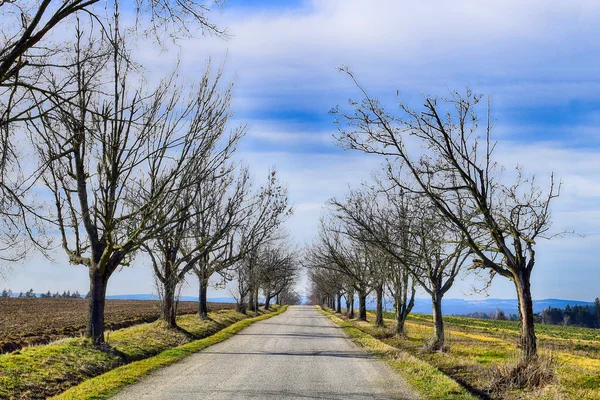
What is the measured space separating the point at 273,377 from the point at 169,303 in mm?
12672

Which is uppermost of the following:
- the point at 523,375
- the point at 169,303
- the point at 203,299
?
the point at 169,303

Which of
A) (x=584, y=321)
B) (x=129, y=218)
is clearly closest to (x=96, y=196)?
(x=129, y=218)

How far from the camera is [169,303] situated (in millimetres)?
23562

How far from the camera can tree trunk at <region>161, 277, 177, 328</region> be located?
23.4 meters

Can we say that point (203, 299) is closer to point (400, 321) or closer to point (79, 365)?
point (400, 321)

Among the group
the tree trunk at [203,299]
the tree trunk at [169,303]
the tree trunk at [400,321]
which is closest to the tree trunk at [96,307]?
the tree trunk at [169,303]

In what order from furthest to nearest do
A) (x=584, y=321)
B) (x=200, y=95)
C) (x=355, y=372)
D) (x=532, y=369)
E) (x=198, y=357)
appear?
(x=584, y=321) → (x=200, y=95) → (x=198, y=357) → (x=355, y=372) → (x=532, y=369)

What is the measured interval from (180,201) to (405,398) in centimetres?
1620

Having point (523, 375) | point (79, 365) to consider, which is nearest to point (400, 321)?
point (523, 375)

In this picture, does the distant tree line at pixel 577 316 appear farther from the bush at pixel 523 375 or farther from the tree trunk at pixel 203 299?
the bush at pixel 523 375

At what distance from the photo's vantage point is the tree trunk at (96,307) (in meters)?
15.8

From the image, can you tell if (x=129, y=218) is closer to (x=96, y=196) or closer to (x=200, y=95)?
(x=96, y=196)

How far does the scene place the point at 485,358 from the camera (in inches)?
715

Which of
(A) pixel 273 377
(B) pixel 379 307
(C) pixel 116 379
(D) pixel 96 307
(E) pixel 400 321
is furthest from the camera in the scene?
A: (B) pixel 379 307
